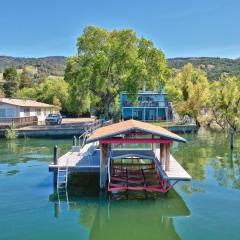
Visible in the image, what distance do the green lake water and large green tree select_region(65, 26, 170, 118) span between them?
29.4 metres

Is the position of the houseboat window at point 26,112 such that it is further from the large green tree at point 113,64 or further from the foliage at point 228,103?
the foliage at point 228,103

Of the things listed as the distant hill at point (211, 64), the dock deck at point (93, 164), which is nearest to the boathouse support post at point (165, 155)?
the dock deck at point (93, 164)

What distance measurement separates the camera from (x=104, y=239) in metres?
11.9

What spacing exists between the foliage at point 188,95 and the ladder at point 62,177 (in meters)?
37.9

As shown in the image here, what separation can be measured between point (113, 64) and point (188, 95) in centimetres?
1326

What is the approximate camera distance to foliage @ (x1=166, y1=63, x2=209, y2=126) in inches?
2119

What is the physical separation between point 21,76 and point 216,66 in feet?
319

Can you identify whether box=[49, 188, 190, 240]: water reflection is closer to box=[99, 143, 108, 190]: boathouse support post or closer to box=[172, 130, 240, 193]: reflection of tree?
box=[99, 143, 108, 190]: boathouse support post

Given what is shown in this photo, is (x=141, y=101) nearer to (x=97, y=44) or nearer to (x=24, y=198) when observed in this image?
(x=97, y=44)

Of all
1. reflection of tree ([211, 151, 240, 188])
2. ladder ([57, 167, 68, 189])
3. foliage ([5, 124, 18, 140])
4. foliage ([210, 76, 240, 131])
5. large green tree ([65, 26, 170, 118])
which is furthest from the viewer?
large green tree ([65, 26, 170, 118])

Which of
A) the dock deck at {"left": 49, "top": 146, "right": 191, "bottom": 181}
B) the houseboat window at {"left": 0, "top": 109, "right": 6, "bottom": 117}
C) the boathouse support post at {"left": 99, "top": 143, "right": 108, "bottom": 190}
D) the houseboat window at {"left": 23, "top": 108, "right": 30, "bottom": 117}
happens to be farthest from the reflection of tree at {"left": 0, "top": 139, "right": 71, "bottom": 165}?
the houseboat window at {"left": 23, "top": 108, "right": 30, "bottom": 117}

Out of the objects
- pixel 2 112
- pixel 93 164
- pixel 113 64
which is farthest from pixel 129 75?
pixel 93 164

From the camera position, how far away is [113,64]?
51719 mm

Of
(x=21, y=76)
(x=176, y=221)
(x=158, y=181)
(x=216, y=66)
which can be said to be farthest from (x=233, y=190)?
(x=216, y=66)
